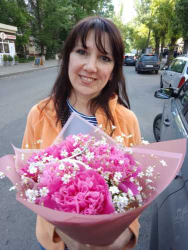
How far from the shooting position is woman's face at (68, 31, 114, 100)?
128 centimetres

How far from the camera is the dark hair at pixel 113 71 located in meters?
1.28

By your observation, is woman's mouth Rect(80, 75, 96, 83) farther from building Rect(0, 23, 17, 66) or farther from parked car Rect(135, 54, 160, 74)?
building Rect(0, 23, 17, 66)

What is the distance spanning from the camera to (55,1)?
85.8 feet

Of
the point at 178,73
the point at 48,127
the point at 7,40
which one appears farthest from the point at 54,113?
the point at 7,40

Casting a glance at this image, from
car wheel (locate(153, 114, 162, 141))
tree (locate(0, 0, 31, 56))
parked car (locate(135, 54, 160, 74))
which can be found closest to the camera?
car wheel (locate(153, 114, 162, 141))

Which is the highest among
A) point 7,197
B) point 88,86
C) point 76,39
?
point 76,39

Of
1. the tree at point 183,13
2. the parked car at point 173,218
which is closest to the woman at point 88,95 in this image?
the parked car at point 173,218

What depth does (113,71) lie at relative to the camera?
1531mm

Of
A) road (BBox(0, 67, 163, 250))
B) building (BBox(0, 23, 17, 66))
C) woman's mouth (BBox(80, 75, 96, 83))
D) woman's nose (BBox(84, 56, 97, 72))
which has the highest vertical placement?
building (BBox(0, 23, 17, 66))

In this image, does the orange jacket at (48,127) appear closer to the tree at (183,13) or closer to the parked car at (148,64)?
the tree at (183,13)

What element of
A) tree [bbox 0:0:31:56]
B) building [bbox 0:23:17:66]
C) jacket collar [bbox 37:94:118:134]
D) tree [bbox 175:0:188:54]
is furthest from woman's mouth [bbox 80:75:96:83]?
tree [bbox 0:0:31:56]

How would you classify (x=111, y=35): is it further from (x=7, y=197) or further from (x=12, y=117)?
(x=12, y=117)

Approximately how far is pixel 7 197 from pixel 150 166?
2.55m

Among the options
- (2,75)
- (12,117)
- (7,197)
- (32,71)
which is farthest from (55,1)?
(7,197)
